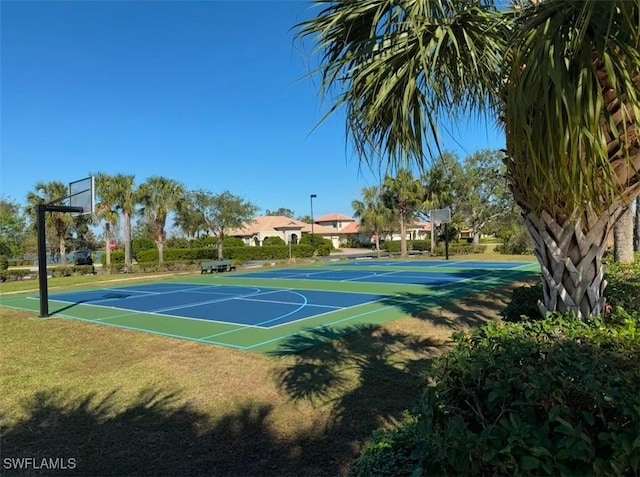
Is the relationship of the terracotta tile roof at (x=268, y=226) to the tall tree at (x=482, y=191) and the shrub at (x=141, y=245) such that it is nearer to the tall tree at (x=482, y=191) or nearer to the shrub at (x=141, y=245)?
the shrub at (x=141, y=245)

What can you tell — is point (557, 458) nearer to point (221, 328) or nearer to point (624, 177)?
point (624, 177)

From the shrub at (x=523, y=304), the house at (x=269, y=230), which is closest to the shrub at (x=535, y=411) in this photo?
the shrub at (x=523, y=304)

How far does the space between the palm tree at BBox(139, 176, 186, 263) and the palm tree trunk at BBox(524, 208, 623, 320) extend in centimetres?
3539

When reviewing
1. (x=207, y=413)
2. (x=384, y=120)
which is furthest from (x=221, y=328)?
(x=384, y=120)

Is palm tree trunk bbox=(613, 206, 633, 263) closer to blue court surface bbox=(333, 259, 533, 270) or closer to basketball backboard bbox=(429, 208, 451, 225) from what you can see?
blue court surface bbox=(333, 259, 533, 270)

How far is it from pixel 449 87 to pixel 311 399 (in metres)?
3.85

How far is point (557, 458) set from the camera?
5.58ft

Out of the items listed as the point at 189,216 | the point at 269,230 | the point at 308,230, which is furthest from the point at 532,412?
the point at 308,230

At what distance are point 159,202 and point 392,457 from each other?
1437 inches

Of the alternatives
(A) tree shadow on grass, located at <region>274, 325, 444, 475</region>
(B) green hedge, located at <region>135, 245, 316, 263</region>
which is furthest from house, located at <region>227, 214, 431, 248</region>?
(A) tree shadow on grass, located at <region>274, 325, 444, 475</region>

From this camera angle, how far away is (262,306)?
1312cm

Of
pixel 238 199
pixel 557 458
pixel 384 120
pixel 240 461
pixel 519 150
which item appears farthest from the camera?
pixel 238 199

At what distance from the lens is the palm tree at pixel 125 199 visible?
33969mm

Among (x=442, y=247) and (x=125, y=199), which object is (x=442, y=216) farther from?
(x=125, y=199)
